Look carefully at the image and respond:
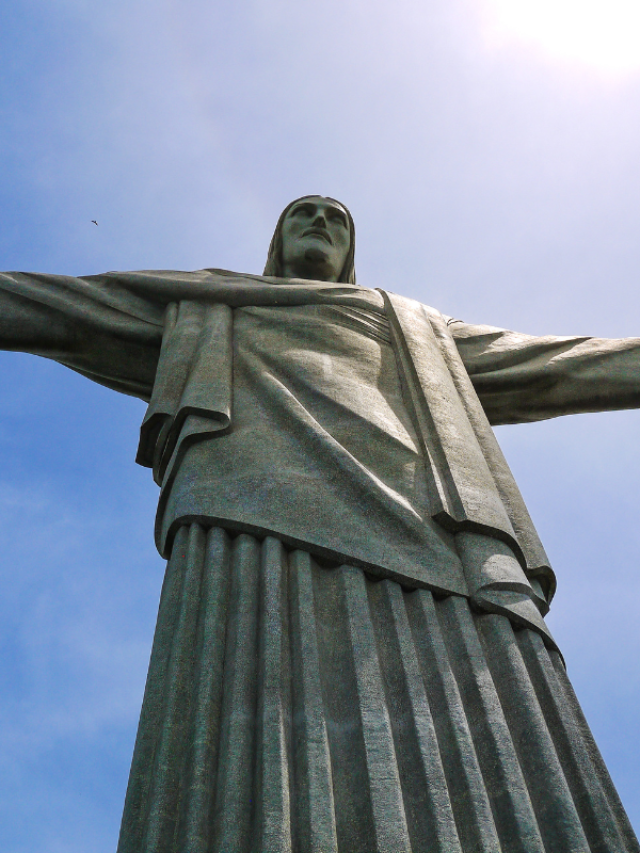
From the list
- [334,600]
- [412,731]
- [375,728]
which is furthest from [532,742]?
[334,600]

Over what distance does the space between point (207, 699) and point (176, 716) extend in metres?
0.15

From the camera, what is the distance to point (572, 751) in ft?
16.3

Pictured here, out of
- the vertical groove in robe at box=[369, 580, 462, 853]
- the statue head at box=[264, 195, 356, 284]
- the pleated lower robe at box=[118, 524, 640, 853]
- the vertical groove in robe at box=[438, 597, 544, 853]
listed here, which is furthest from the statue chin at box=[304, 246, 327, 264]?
the vertical groove in robe at box=[438, 597, 544, 853]

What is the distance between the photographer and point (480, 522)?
588 cm

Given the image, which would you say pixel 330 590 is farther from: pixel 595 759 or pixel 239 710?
pixel 595 759

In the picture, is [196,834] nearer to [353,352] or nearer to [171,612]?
[171,612]

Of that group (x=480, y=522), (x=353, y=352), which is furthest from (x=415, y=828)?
(x=353, y=352)

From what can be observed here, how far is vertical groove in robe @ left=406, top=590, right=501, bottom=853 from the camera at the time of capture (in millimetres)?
4387

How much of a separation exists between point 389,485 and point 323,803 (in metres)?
2.12

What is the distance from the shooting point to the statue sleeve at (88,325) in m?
8.11

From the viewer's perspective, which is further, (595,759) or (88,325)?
(88,325)

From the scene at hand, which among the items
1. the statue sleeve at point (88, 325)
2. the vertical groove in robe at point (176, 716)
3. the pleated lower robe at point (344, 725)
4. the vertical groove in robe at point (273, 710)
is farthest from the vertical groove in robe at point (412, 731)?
the statue sleeve at point (88, 325)

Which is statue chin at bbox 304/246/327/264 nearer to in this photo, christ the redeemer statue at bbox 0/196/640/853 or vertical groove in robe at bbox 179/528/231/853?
christ the redeemer statue at bbox 0/196/640/853

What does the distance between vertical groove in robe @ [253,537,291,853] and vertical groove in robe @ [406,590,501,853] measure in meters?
0.65
